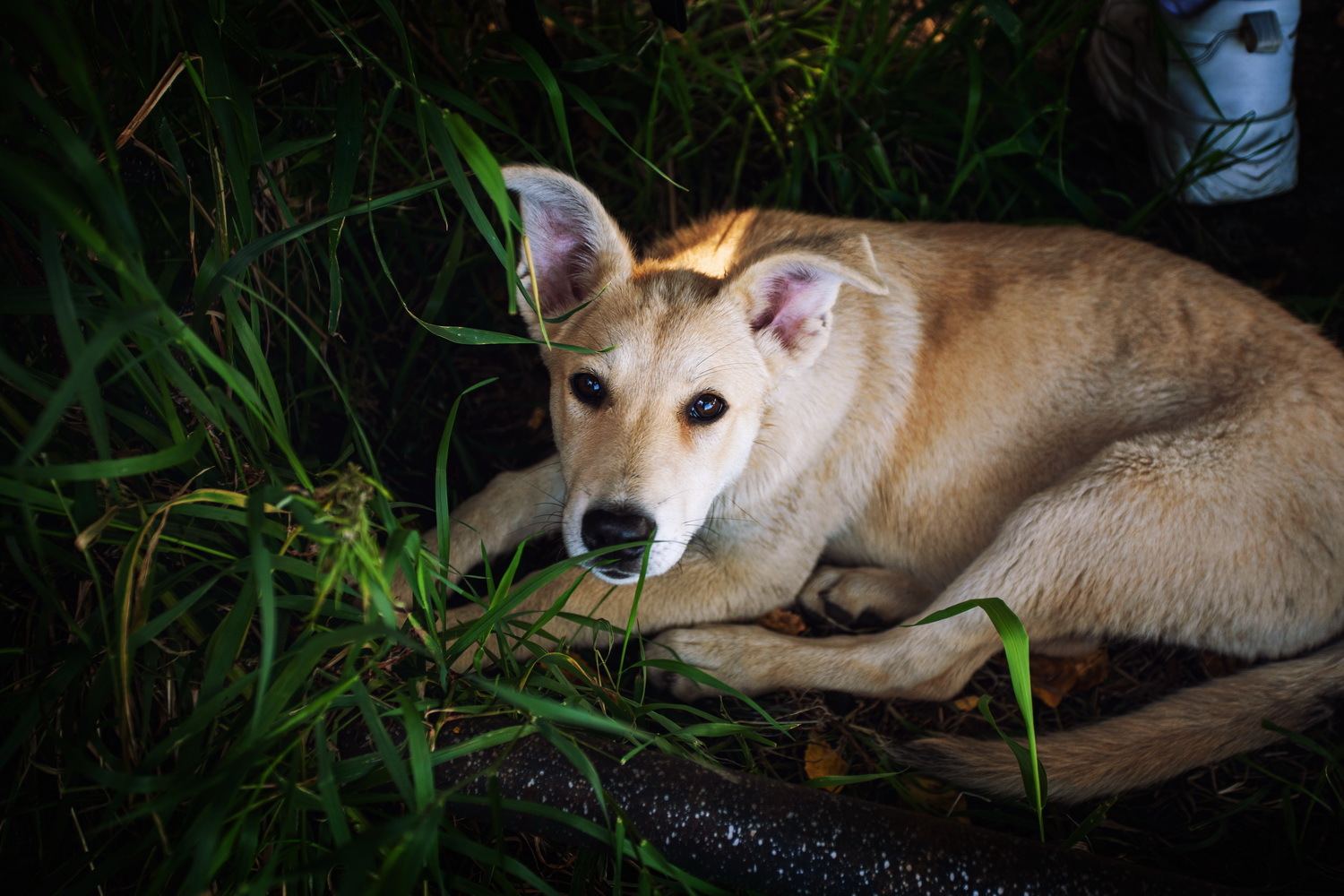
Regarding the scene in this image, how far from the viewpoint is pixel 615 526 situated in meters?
2.09

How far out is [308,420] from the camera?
301cm

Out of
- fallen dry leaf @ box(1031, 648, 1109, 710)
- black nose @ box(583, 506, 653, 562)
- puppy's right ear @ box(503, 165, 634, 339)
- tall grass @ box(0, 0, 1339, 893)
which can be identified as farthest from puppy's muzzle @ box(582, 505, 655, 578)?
fallen dry leaf @ box(1031, 648, 1109, 710)

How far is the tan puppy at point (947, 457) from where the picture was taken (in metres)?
2.29

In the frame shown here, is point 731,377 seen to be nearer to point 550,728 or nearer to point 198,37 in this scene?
point 550,728

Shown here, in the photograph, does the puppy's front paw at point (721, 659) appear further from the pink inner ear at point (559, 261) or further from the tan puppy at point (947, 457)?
the pink inner ear at point (559, 261)

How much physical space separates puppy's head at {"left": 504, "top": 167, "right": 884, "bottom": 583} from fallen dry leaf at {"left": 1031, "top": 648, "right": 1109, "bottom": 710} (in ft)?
4.93

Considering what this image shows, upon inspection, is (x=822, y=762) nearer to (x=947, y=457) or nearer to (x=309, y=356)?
(x=947, y=457)

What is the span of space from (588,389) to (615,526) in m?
0.45

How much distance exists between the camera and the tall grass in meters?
1.63

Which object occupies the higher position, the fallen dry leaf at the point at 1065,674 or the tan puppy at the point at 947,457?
the tan puppy at the point at 947,457

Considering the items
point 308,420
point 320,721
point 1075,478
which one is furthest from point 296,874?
point 1075,478

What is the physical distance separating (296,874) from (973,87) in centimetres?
341

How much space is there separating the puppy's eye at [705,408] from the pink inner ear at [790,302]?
1.00 feet

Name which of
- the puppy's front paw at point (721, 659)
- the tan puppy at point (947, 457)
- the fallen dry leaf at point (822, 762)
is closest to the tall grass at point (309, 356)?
the puppy's front paw at point (721, 659)
